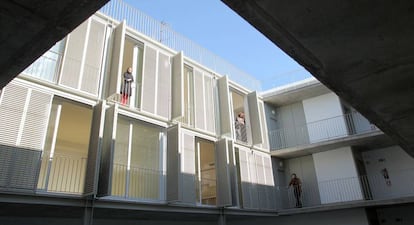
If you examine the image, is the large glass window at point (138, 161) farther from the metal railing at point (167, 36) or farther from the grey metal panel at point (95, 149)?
the metal railing at point (167, 36)

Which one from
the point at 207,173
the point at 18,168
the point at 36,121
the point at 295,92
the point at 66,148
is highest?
the point at 295,92

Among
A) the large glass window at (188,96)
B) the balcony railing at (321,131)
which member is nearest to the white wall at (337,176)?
the balcony railing at (321,131)

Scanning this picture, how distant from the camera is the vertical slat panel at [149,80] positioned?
1191 centimetres

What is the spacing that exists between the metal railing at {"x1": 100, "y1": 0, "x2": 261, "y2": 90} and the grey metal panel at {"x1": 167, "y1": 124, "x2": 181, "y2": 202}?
4090 millimetres

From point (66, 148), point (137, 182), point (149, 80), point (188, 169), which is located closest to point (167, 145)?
point (188, 169)

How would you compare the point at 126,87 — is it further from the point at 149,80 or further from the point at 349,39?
the point at 349,39

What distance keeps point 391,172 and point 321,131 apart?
379 centimetres

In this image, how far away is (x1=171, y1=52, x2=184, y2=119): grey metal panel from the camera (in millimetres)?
12602

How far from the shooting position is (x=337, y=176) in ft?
54.5

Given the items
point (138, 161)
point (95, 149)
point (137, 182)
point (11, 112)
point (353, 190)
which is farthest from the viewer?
point (353, 190)

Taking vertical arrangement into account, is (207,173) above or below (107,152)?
above

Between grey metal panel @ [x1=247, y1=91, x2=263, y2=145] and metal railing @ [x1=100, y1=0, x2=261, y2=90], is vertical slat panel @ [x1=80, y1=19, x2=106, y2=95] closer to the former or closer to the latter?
metal railing @ [x1=100, y1=0, x2=261, y2=90]

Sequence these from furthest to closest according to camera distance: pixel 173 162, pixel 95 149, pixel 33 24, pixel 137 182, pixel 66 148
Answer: pixel 66 148 → pixel 173 162 → pixel 137 182 → pixel 95 149 → pixel 33 24

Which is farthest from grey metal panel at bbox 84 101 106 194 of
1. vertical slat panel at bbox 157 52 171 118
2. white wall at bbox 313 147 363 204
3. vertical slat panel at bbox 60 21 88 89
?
white wall at bbox 313 147 363 204
